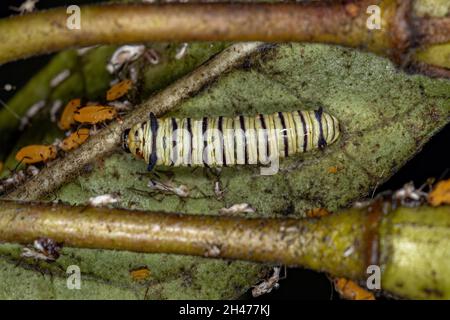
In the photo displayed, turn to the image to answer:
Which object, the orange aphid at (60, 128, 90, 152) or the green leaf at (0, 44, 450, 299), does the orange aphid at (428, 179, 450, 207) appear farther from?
the orange aphid at (60, 128, 90, 152)

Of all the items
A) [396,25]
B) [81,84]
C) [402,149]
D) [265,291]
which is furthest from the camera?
[81,84]

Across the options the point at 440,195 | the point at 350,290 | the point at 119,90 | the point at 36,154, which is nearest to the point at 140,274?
the point at 36,154

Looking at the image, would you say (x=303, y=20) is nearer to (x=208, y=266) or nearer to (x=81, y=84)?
(x=208, y=266)

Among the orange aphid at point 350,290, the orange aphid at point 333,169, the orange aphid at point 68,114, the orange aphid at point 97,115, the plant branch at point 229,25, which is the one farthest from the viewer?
the orange aphid at point 68,114

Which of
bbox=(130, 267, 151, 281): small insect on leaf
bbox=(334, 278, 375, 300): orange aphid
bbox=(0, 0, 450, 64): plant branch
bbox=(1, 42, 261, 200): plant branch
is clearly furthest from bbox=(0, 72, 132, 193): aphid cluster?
bbox=(334, 278, 375, 300): orange aphid

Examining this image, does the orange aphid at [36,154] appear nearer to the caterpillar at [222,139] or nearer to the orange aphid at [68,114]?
the orange aphid at [68,114]

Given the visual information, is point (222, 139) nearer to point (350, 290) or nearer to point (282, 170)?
point (282, 170)

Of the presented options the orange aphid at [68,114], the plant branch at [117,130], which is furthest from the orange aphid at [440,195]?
the orange aphid at [68,114]

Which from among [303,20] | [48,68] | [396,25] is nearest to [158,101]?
[48,68]
